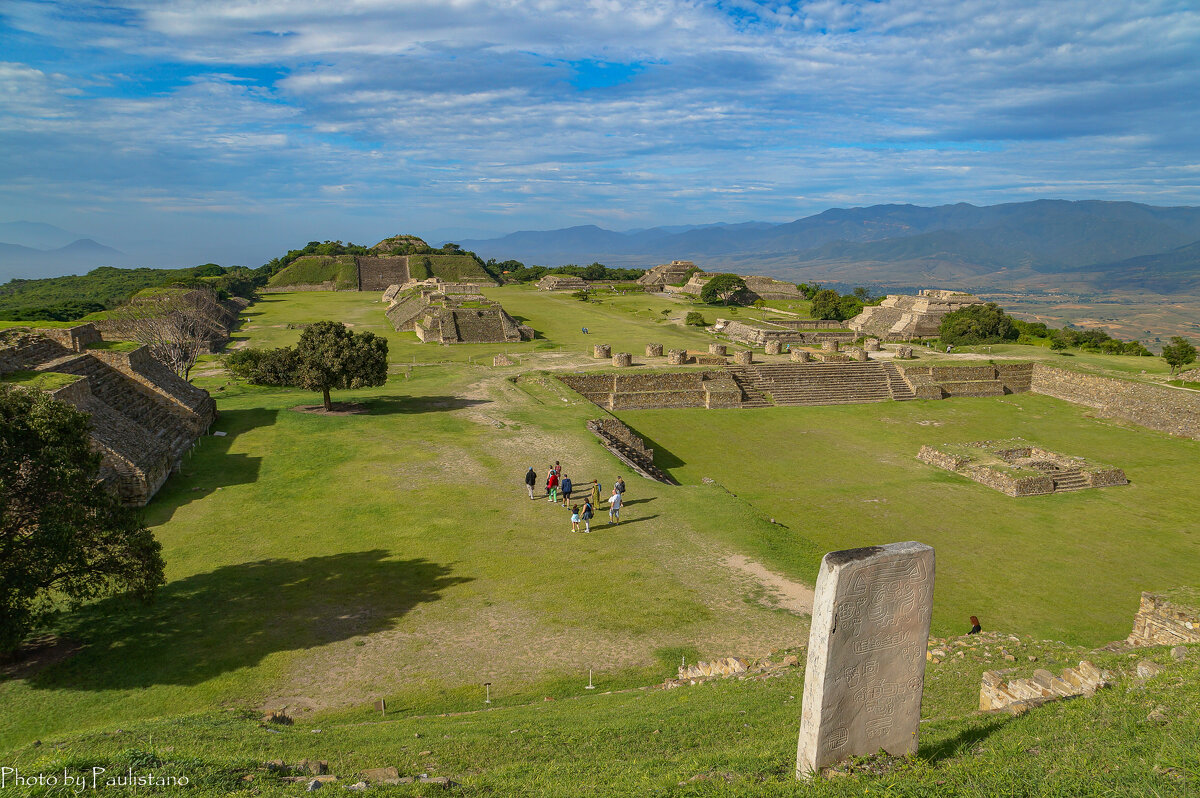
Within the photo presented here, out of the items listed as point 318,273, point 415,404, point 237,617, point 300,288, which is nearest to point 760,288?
point 415,404

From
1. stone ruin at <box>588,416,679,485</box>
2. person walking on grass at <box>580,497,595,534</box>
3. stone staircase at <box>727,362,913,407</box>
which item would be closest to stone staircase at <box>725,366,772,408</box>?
stone staircase at <box>727,362,913,407</box>

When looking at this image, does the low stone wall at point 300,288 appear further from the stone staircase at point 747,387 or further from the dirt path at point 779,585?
the dirt path at point 779,585

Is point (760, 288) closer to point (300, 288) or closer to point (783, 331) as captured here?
point (783, 331)

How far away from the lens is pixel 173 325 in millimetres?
30203

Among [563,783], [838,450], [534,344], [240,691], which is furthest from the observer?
[534,344]

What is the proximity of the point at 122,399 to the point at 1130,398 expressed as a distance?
39338 millimetres

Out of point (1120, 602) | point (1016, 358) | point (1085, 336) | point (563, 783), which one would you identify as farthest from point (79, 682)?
point (1085, 336)

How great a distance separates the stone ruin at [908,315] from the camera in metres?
46.4

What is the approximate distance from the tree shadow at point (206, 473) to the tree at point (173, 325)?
21.5 ft

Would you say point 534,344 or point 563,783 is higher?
point 534,344

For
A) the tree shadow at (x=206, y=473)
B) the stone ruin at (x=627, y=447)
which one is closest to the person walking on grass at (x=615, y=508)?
the stone ruin at (x=627, y=447)

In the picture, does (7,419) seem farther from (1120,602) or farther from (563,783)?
(1120,602)

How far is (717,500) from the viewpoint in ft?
52.4

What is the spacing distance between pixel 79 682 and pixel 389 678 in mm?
4088
